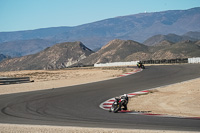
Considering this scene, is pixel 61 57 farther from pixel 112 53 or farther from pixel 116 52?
pixel 116 52

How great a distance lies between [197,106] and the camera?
1609 centimetres

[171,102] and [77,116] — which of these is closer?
[77,116]

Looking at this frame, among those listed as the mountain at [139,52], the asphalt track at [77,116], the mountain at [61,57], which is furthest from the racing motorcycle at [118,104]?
the mountain at [61,57]

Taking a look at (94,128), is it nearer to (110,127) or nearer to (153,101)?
(110,127)

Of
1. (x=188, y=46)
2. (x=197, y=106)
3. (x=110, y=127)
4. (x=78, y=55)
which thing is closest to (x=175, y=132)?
(x=110, y=127)

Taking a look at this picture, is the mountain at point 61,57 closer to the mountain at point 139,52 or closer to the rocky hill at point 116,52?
the rocky hill at point 116,52

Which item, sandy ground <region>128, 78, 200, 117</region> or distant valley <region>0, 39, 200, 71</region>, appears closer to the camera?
sandy ground <region>128, 78, 200, 117</region>

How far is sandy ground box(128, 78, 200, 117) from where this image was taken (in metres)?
15.1

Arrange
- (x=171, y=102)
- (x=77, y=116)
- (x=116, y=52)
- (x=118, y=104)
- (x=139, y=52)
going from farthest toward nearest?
(x=116, y=52) < (x=139, y=52) < (x=171, y=102) < (x=118, y=104) < (x=77, y=116)

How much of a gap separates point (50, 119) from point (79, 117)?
3.55 ft

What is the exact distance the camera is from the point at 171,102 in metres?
17.7

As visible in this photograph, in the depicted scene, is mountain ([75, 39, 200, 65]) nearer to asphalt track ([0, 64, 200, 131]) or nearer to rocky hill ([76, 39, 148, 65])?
rocky hill ([76, 39, 148, 65])

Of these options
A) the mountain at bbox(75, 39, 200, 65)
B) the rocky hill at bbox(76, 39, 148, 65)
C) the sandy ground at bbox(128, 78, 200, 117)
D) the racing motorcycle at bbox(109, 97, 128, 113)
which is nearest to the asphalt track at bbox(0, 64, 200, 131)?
the racing motorcycle at bbox(109, 97, 128, 113)

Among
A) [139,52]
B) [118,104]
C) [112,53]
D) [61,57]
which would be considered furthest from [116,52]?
[118,104]
